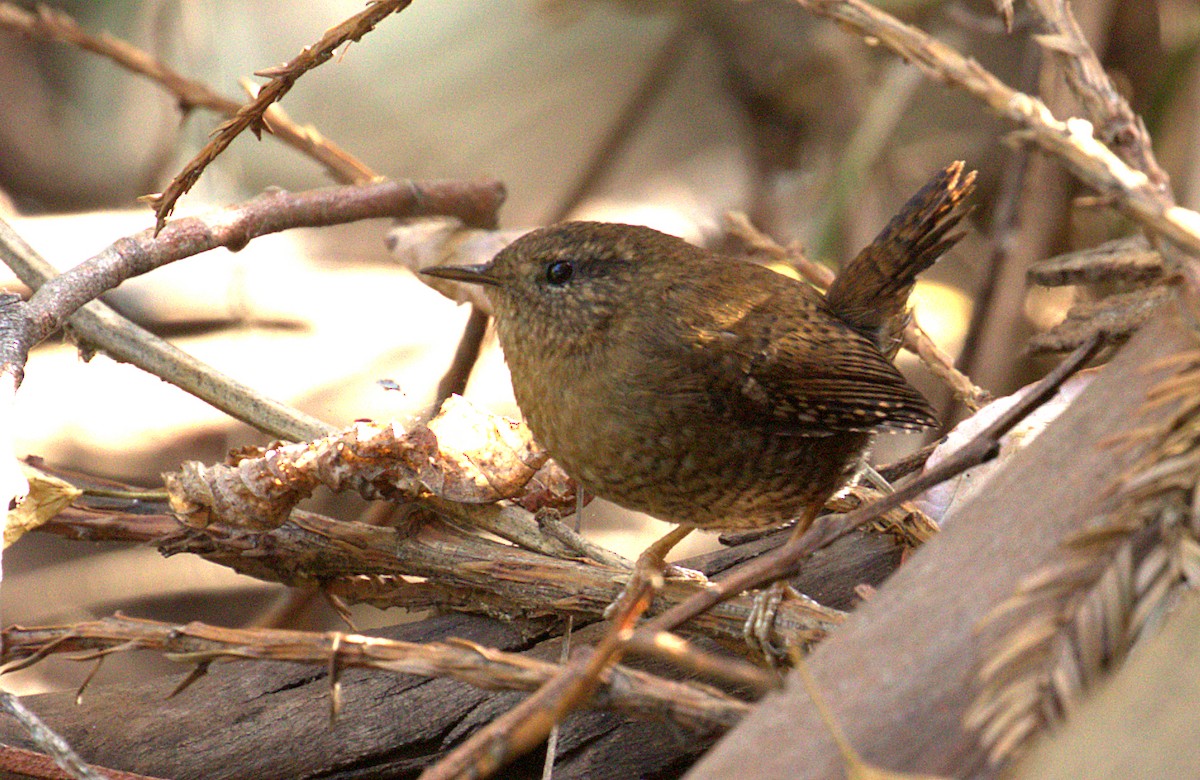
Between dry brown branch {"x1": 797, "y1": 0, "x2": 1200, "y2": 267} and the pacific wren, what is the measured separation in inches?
26.1

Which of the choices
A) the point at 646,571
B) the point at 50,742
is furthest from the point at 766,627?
the point at 50,742

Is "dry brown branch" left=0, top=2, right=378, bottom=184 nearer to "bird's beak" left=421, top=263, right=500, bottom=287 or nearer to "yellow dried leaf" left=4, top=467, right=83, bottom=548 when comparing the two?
"bird's beak" left=421, top=263, right=500, bottom=287

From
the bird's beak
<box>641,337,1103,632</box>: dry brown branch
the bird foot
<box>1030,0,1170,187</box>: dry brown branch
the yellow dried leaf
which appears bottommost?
<box>641,337,1103,632</box>: dry brown branch

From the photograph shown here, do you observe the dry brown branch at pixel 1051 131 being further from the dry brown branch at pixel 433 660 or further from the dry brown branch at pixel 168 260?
the dry brown branch at pixel 168 260

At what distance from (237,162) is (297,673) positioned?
223cm

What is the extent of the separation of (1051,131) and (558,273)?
1155 millimetres

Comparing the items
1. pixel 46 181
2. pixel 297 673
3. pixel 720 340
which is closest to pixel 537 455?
pixel 720 340

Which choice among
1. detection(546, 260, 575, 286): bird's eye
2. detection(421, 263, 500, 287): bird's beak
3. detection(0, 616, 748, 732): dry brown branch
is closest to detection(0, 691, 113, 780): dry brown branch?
detection(0, 616, 748, 732): dry brown branch

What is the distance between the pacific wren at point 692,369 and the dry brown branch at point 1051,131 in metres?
0.66

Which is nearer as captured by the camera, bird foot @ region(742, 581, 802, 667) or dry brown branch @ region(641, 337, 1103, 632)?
dry brown branch @ region(641, 337, 1103, 632)

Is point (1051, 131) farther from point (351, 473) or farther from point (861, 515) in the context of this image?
point (351, 473)

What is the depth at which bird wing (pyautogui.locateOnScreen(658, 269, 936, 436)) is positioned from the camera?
1830 millimetres

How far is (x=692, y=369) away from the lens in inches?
71.5

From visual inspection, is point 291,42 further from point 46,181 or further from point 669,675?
point 669,675
